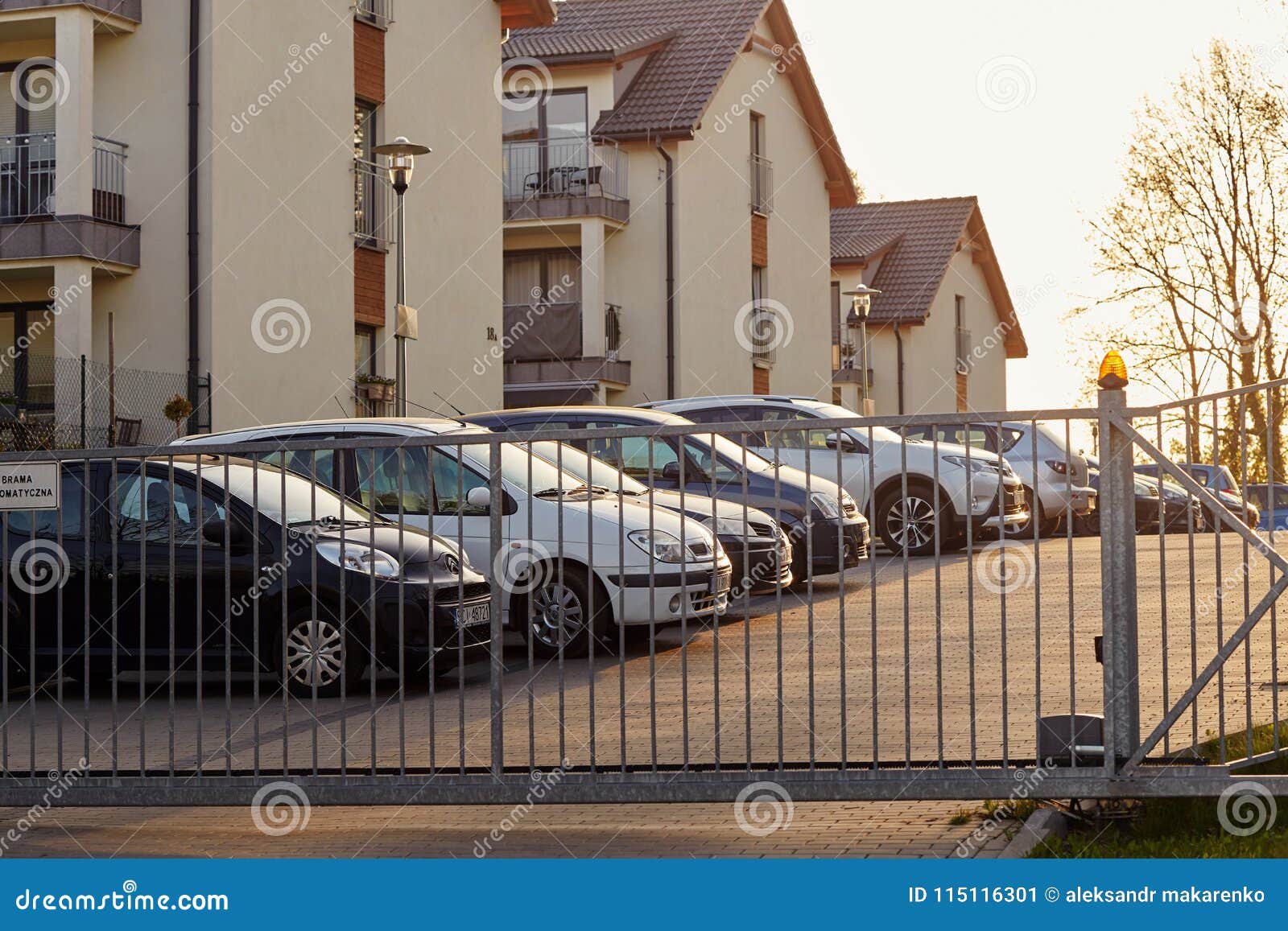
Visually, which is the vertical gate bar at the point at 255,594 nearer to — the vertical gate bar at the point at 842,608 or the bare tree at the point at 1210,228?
the vertical gate bar at the point at 842,608

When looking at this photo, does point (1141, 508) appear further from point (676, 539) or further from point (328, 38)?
point (328, 38)

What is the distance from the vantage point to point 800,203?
43.9m

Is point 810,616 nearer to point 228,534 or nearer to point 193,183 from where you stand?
point 228,534

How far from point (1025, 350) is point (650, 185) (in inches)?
1318

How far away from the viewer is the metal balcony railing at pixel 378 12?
28.2 meters

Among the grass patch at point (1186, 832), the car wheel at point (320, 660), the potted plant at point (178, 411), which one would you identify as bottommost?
the grass patch at point (1186, 832)

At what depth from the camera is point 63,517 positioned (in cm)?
763

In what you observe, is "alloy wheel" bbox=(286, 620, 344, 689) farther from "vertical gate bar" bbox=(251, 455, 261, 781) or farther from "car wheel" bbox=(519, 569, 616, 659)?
"car wheel" bbox=(519, 569, 616, 659)

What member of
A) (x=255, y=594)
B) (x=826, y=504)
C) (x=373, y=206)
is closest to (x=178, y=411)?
(x=373, y=206)

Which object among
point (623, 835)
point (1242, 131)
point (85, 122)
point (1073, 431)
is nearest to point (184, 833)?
point (623, 835)

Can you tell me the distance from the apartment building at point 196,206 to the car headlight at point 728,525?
56.6 ft

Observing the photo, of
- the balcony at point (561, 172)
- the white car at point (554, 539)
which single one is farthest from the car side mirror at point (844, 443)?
the balcony at point (561, 172)

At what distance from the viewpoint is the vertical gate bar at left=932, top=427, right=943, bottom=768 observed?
21.6 ft

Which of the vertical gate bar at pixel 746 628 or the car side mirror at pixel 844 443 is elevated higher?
the car side mirror at pixel 844 443
